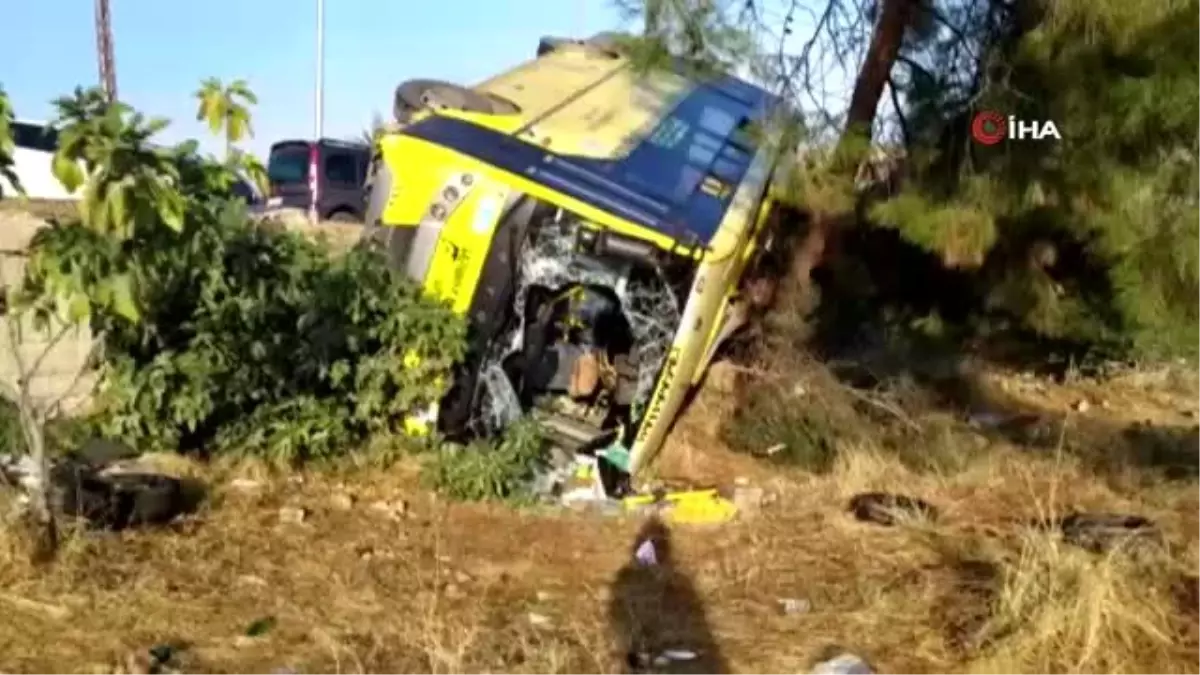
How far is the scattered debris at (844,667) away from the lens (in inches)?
167

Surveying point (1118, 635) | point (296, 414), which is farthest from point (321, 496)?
point (1118, 635)

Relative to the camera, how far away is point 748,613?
500cm

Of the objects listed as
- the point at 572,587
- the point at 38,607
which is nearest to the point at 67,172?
the point at 38,607

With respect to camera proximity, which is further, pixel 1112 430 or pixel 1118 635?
pixel 1112 430

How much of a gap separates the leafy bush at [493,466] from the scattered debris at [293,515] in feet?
1.94

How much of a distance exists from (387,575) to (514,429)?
1288 millimetres

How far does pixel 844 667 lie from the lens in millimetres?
4273

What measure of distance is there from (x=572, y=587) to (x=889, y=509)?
1.51m

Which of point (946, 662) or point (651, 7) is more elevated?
point (651, 7)

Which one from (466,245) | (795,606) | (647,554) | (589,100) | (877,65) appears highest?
(877,65)

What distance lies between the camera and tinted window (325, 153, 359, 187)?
18812 millimetres

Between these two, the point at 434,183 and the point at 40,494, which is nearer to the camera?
the point at 40,494

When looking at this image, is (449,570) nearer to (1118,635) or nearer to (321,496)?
(321,496)

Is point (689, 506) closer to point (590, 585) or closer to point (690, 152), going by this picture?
point (590, 585)
